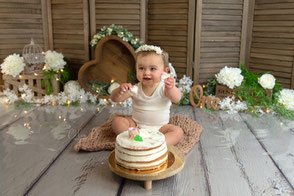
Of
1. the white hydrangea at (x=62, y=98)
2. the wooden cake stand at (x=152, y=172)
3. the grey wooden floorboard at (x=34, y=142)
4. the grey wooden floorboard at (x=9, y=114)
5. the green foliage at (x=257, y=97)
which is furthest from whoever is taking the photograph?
the white hydrangea at (x=62, y=98)

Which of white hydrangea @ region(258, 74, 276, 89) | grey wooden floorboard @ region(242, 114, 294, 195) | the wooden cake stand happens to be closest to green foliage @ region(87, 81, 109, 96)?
grey wooden floorboard @ region(242, 114, 294, 195)

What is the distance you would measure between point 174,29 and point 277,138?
1444mm

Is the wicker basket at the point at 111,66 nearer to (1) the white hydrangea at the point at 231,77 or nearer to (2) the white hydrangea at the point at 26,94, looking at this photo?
(2) the white hydrangea at the point at 26,94

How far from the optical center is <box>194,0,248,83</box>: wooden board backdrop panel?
291cm

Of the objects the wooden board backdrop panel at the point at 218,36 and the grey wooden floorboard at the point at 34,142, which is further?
the wooden board backdrop panel at the point at 218,36

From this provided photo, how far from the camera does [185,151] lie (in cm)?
179

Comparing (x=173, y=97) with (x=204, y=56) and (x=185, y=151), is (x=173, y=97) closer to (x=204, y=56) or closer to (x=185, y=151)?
(x=185, y=151)

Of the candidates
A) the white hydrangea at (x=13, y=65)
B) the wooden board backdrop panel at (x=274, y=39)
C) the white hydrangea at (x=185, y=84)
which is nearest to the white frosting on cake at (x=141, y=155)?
the white hydrangea at (x=185, y=84)

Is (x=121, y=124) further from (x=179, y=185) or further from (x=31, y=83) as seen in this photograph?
(x=31, y=83)

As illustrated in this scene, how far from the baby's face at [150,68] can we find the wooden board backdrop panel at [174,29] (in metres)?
1.28

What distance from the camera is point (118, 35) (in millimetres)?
2799

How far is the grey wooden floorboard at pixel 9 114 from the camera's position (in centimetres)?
235

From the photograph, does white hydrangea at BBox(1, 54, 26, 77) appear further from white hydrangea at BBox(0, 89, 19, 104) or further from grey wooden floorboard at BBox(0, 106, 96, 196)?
grey wooden floorboard at BBox(0, 106, 96, 196)

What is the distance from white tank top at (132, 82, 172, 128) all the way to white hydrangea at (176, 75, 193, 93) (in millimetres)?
1023
